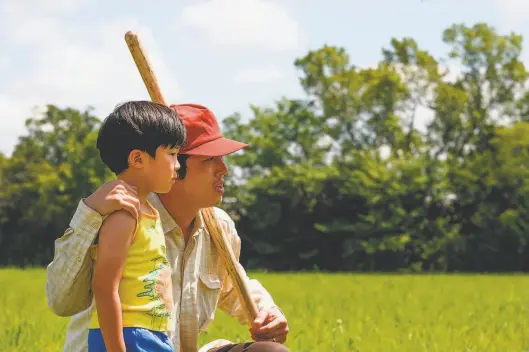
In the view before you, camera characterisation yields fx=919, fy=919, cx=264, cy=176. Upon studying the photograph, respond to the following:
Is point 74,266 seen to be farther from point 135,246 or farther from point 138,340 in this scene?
point 138,340

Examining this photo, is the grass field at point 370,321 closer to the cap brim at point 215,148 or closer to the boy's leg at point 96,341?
the cap brim at point 215,148

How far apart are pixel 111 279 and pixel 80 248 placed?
0.16 m

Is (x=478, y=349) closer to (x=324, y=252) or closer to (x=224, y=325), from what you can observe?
(x=224, y=325)

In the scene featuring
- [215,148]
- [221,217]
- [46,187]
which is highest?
[46,187]

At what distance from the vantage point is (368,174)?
1492 inches

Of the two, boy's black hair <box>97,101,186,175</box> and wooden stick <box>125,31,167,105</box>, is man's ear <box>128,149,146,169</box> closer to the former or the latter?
boy's black hair <box>97,101,186,175</box>

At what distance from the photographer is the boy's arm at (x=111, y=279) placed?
280 centimetres

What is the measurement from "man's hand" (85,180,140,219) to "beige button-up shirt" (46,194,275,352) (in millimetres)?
28

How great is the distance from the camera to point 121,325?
2.82 metres

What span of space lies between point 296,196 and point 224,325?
28500mm

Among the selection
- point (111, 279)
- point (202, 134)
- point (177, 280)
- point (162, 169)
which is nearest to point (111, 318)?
point (111, 279)

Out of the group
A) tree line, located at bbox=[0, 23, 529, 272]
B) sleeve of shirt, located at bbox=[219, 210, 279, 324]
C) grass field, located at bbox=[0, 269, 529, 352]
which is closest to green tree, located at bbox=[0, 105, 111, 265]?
tree line, located at bbox=[0, 23, 529, 272]

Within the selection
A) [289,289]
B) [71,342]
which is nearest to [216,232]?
[71,342]

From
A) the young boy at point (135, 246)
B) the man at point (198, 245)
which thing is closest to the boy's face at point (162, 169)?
the young boy at point (135, 246)
